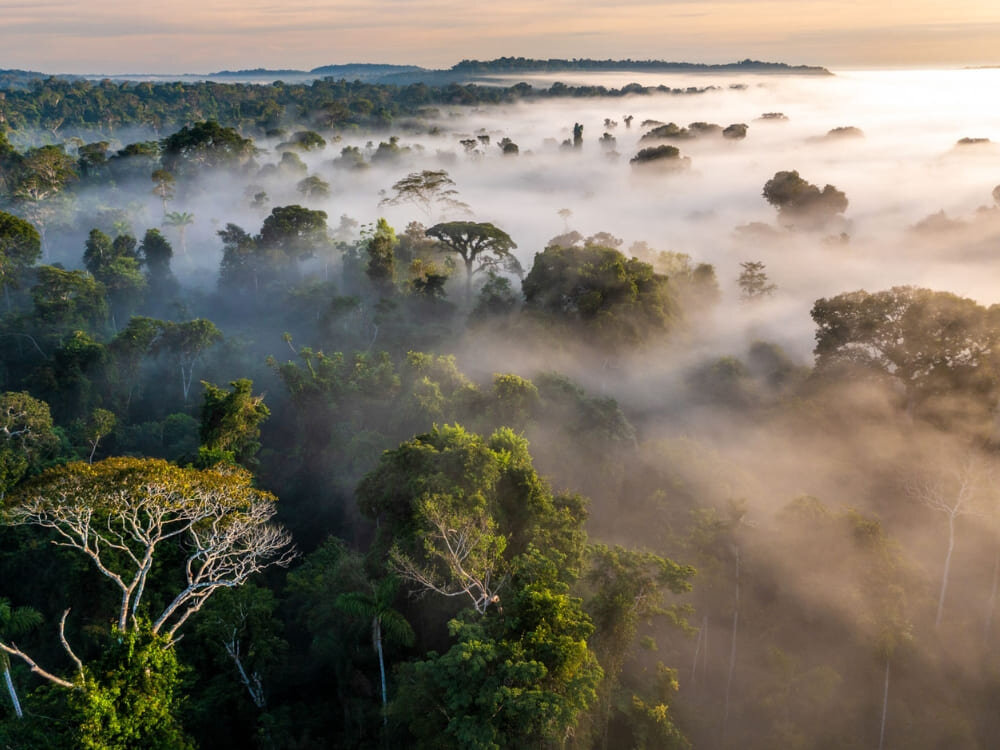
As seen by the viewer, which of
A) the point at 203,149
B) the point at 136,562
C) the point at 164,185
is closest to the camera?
the point at 136,562

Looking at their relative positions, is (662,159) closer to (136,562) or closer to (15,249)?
(15,249)

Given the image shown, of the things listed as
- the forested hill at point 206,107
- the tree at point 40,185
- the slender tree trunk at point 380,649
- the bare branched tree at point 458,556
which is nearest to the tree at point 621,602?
the bare branched tree at point 458,556

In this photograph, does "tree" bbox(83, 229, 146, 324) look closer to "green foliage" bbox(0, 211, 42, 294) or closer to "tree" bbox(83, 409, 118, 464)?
"green foliage" bbox(0, 211, 42, 294)

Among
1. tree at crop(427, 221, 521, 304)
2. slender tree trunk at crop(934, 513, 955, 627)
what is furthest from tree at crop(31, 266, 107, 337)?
slender tree trunk at crop(934, 513, 955, 627)

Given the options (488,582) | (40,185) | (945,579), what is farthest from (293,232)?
(945,579)

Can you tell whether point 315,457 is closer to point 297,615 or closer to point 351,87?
point 297,615

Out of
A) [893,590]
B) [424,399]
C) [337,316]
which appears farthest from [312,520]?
[893,590]
